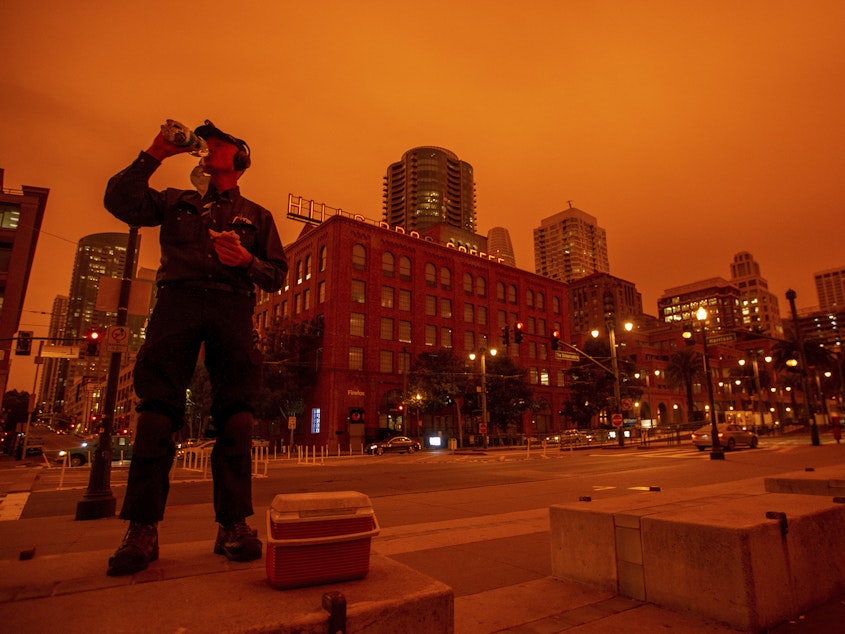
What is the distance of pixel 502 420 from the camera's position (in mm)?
45000

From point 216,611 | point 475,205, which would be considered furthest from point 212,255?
point 475,205

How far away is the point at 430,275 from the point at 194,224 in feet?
156

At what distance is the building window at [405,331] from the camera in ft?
154

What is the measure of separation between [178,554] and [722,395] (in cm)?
10491

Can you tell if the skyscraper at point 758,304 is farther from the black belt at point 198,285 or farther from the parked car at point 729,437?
the black belt at point 198,285

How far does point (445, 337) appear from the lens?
164 feet

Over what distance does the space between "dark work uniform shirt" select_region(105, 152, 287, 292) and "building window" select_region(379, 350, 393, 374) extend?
41.8 metres

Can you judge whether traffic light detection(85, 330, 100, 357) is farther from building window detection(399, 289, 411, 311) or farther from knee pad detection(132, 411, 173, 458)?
building window detection(399, 289, 411, 311)

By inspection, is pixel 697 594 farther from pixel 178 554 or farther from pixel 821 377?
pixel 821 377

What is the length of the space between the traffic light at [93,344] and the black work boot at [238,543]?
9374 mm

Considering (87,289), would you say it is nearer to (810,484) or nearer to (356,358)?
(356,358)

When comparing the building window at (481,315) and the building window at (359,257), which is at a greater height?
the building window at (359,257)

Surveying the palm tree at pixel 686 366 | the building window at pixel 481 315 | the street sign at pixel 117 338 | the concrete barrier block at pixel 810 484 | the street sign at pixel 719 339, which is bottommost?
the concrete barrier block at pixel 810 484

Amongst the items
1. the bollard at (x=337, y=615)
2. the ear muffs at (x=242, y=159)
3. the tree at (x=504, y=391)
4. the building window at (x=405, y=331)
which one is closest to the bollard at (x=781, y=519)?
the bollard at (x=337, y=615)
